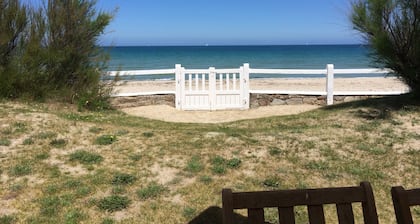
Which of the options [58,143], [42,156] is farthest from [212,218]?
[58,143]

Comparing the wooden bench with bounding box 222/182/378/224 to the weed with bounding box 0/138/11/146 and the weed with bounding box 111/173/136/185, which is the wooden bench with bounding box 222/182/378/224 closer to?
the weed with bounding box 111/173/136/185

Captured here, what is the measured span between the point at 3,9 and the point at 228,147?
6.28m

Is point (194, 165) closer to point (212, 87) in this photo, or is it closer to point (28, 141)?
point (28, 141)

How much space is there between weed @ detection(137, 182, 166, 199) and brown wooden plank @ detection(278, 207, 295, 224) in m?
2.25

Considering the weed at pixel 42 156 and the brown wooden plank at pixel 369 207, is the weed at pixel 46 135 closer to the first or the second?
the weed at pixel 42 156

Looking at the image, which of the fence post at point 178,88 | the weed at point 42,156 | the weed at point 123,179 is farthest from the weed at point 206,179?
the fence post at point 178,88

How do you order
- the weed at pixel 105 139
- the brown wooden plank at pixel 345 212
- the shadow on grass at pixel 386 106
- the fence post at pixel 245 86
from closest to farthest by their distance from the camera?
the brown wooden plank at pixel 345 212
the weed at pixel 105 139
the shadow on grass at pixel 386 106
the fence post at pixel 245 86

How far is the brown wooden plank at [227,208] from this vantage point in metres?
1.94

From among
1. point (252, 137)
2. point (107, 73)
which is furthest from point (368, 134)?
→ point (107, 73)

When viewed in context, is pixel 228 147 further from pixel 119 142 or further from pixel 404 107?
pixel 404 107

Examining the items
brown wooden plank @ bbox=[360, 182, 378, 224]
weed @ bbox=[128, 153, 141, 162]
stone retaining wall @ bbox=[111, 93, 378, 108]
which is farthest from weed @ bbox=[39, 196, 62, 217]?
stone retaining wall @ bbox=[111, 93, 378, 108]

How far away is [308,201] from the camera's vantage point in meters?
2.03

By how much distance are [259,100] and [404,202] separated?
33.1 feet

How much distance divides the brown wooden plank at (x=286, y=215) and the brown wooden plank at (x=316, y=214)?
Answer: 94 millimetres
